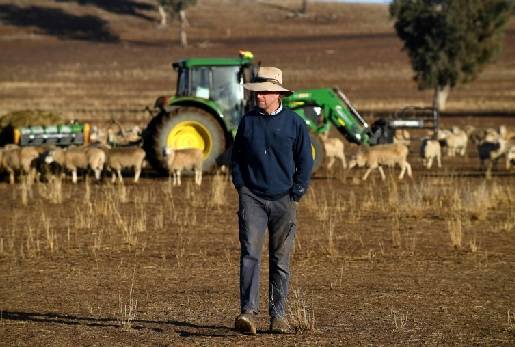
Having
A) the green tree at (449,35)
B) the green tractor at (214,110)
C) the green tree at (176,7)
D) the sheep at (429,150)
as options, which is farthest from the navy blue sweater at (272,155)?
the green tree at (176,7)

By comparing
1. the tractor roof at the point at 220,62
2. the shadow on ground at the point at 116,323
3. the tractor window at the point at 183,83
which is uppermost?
the tractor roof at the point at 220,62

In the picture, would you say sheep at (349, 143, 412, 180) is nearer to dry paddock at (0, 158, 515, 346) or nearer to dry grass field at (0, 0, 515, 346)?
dry grass field at (0, 0, 515, 346)

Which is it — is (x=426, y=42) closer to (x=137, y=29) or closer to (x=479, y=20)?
(x=479, y=20)

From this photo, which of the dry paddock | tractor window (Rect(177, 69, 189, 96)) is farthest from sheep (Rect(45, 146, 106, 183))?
tractor window (Rect(177, 69, 189, 96))

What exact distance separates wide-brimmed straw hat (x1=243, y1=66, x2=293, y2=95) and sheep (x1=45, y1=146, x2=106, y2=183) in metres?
14.5

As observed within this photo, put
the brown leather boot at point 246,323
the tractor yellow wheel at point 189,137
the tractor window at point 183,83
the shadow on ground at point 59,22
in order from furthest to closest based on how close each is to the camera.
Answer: the shadow on ground at point 59,22
the tractor window at point 183,83
the tractor yellow wheel at point 189,137
the brown leather boot at point 246,323

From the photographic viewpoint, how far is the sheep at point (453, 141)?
2945 centimetres

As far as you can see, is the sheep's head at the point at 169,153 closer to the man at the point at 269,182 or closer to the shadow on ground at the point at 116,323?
the shadow on ground at the point at 116,323

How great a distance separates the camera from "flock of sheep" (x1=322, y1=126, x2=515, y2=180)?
24.1 meters

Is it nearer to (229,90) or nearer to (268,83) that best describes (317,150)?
(229,90)

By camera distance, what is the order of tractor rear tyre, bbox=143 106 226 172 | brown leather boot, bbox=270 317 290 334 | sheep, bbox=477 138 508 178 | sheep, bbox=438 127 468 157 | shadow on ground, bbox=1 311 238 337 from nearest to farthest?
brown leather boot, bbox=270 317 290 334, shadow on ground, bbox=1 311 238 337, tractor rear tyre, bbox=143 106 226 172, sheep, bbox=477 138 508 178, sheep, bbox=438 127 468 157

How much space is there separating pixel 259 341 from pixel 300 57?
80.5 metres

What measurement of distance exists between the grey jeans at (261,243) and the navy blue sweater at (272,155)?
0.09 meters

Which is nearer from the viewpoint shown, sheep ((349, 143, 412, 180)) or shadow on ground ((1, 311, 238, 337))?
shadow on ground ((1, 311, 238, 337))
